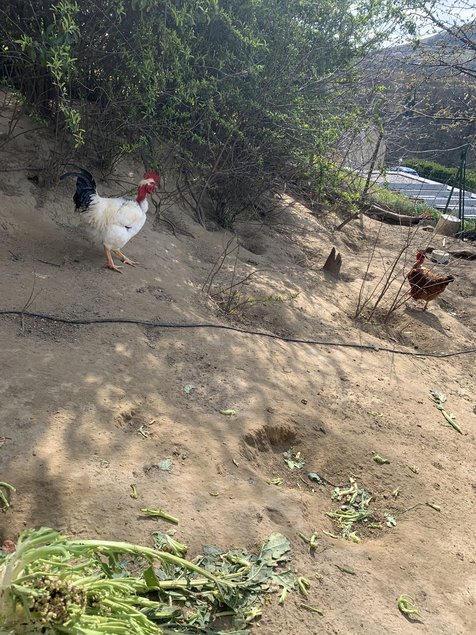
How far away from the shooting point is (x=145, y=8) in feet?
→ 16.1

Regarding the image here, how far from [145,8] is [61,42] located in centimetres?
103

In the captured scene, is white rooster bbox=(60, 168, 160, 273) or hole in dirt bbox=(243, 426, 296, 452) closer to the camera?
hole in dirt bbox=(243, 426, 296, 452)

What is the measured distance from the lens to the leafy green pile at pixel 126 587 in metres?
1.48

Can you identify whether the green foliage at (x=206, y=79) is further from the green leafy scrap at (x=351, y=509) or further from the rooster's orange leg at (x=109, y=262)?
the green leafy scrap at (x=351, y=509)

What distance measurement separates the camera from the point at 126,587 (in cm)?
167

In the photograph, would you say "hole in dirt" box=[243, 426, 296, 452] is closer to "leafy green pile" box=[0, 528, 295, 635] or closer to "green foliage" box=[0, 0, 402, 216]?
"leafy green pile" box=[0, 528, 295, 635]

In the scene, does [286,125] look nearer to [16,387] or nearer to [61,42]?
[61,42]

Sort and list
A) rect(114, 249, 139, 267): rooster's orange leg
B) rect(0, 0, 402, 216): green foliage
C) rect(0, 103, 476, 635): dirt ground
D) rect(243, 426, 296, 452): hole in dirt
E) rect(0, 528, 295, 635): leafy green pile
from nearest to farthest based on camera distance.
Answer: rect(0, 528, 295, 635): leafy green pile → rect(0, 103, 476, 635): dirt ground → rect(243, 426, 296, 452): hole in dirt → rect(0, 0, 402, 216): green foliage → rect(114, 249, 139, 267): rooster's orange leg

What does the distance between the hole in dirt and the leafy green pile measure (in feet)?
2.62

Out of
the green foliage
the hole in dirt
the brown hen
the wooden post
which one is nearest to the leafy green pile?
the hole in dirt

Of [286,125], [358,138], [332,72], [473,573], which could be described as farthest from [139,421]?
[358,138]

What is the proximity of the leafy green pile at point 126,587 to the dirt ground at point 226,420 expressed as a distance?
4.3 inches

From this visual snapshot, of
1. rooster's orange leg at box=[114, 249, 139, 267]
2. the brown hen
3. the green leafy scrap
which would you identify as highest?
the brown hen

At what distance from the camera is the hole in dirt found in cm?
329
